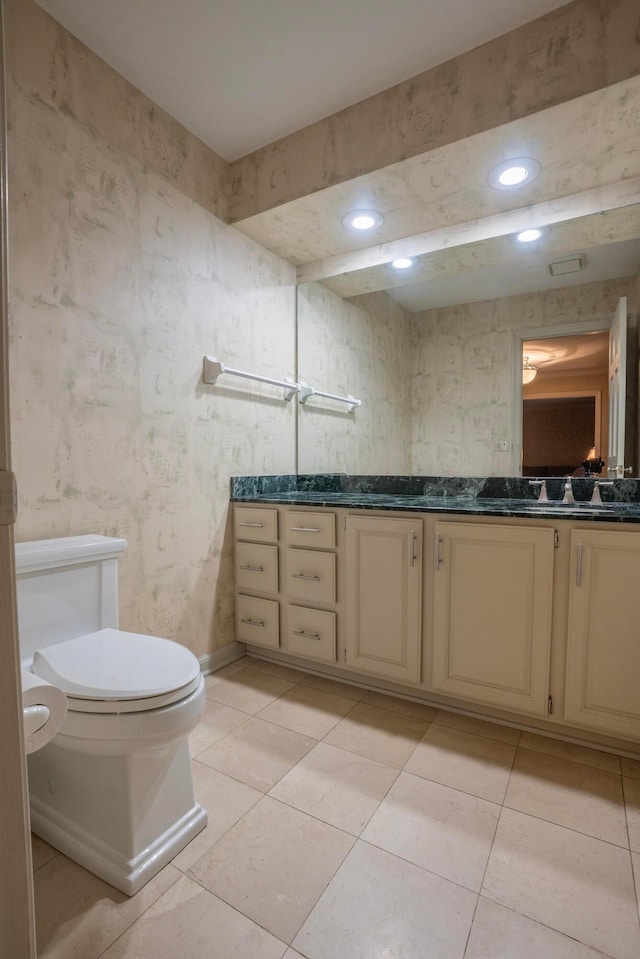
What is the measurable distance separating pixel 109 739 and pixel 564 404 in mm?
2125

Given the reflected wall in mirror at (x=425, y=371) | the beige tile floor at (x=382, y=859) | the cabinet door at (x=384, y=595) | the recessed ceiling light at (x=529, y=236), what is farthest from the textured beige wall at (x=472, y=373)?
the beige tile floor at (x=382, y=859)

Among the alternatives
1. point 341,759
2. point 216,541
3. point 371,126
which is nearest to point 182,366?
point 216,541

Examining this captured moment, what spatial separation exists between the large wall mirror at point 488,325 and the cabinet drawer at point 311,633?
35.0 inches

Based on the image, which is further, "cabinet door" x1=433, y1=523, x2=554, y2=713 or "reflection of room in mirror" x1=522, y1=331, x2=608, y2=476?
"reflection of room in mirror" x1=522, y1=331, x2=608, y2=476

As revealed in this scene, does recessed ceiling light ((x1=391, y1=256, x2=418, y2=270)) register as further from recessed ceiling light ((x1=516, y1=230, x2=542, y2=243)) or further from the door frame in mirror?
the door frame in mirror

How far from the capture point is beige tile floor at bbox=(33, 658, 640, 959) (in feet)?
3.20

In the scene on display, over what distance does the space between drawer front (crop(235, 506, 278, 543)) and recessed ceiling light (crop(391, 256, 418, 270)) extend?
143 cm

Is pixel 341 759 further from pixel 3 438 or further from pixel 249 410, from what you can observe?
pixel 249 410

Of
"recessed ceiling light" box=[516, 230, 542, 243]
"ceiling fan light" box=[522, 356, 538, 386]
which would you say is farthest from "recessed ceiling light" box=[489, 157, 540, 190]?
"ceiling fan light" box=[522, 356, 538, 386]

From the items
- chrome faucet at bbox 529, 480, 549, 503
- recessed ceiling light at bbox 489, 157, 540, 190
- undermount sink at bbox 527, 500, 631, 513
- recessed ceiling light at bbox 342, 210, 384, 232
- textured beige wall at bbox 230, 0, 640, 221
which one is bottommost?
undermount sink at bbox 527, 500, 631, 513

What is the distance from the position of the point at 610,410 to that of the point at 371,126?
5.09 ft

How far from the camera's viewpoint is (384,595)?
1927 millimetres

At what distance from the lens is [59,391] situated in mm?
1575

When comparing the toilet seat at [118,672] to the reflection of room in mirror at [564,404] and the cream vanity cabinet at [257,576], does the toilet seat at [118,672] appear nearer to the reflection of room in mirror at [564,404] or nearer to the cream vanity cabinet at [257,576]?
the cream vanity cabinet at [257,576]
